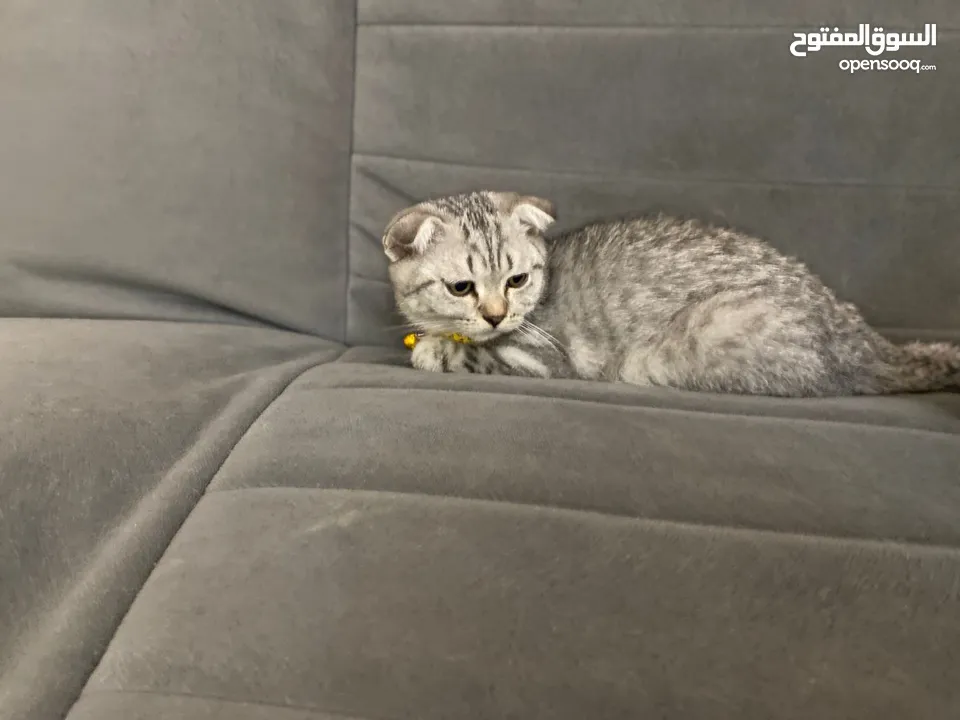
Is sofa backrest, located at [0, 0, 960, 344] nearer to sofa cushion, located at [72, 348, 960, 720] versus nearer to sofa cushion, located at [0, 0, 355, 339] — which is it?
sofa cushion, located at [0, 0, 355, 339]

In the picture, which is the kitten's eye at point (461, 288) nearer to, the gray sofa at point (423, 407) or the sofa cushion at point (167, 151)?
the gray sofa at point (423, 407)

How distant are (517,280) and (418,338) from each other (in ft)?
0.71

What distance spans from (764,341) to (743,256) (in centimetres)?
17

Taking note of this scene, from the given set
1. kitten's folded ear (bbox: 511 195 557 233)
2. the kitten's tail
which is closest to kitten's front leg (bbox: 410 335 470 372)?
kitten's folded ear (bbox: 511 195 557 233)

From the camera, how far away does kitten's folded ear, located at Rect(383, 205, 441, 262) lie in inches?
48.8

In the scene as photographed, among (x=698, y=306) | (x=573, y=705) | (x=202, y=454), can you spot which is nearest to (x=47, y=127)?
(x=202, y=454)

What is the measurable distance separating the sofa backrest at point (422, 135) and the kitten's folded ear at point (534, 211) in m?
0.03

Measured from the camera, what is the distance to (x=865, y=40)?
121 cm

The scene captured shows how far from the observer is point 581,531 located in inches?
28.9

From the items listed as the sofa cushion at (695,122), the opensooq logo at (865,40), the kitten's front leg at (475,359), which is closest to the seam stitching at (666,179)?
the sofa cushion at (695,122)

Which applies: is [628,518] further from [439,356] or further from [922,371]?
[922,371]

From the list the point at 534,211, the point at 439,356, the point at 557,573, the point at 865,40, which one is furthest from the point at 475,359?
the point at 865,40

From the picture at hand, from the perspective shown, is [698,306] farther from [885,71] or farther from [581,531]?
Result: [581,531]

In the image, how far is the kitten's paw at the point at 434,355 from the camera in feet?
4.16
